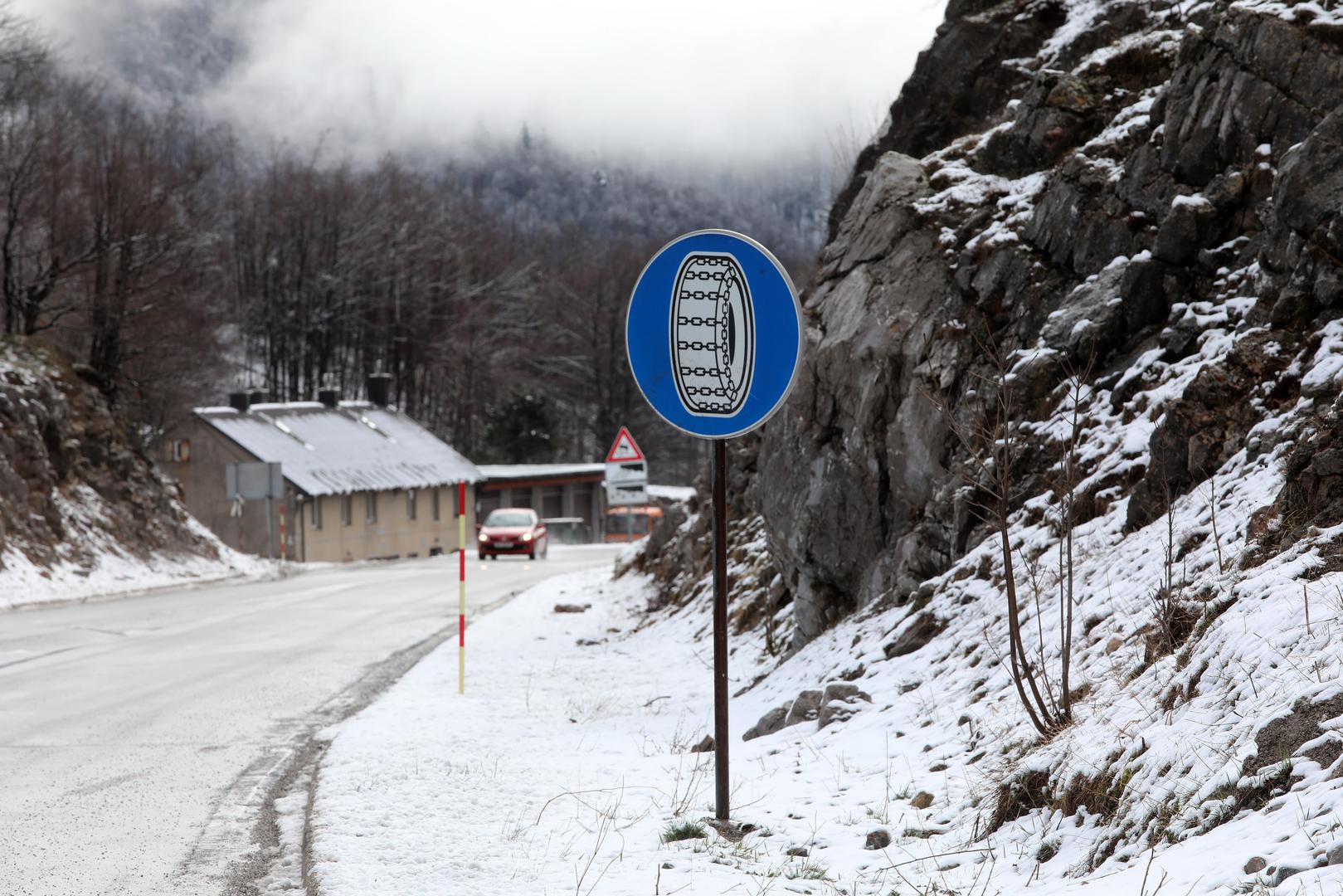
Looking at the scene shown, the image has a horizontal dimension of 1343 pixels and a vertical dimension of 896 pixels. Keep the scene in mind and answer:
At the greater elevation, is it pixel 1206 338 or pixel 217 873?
pixel 1206 338

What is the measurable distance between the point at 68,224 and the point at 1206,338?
3505 cm

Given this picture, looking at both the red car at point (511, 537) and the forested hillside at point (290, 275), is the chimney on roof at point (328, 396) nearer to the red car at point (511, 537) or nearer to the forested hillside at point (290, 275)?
the forested hillside at point (290, 275)

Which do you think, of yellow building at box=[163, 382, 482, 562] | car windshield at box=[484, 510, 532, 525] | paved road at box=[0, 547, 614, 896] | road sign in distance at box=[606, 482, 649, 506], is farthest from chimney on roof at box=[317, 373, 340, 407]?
paved road at box=[0, 547, 614, 896]

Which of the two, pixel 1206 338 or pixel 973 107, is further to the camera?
pixel 973 107

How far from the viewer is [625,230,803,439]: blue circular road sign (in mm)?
6098

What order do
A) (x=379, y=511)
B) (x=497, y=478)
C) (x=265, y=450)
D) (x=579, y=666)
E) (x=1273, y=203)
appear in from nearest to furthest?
(x=1273, y=203) < (x=579, y=666) < (x=265, y=450) < (x=379, y=511) < (x=497, y=478)

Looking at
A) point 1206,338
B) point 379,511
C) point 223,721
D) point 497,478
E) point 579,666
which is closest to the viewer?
point 1206,338

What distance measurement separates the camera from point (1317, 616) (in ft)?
17.0

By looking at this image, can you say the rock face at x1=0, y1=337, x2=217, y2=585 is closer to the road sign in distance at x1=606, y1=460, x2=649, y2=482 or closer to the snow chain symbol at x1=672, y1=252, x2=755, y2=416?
the road sign in distance at x1=606, y1=460, x2=649, y2=482

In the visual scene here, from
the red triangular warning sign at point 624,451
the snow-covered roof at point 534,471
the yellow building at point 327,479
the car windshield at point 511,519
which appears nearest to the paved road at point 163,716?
the red triangular warning sign at point 624,451

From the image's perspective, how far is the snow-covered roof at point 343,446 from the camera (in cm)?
4991

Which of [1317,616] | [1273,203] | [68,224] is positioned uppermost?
[68,224]

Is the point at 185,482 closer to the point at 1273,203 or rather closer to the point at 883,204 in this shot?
the point at 883,204

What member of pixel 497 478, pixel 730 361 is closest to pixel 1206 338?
pixel 730 361
